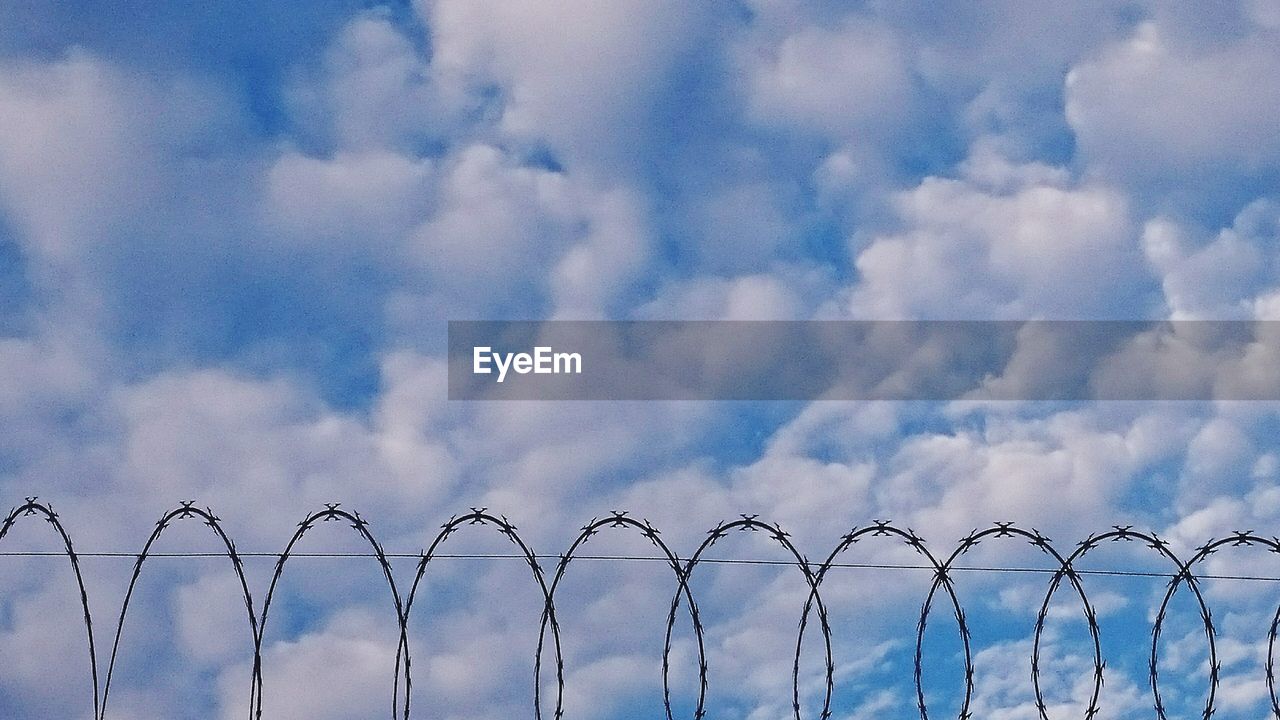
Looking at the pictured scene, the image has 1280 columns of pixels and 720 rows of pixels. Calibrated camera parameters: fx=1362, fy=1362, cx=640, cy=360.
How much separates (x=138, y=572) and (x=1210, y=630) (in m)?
12.1

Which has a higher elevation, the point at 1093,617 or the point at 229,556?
the point at 229,556

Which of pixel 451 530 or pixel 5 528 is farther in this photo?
pixel 5 528

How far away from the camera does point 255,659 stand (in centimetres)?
1501

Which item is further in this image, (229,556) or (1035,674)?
(229,556)

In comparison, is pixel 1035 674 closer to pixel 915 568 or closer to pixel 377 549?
pixel 915 568

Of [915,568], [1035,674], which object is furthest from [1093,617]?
[915,568]

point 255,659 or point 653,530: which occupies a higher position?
point 653,530

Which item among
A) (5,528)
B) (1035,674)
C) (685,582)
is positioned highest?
(5,528)

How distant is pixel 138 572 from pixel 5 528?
1.95m

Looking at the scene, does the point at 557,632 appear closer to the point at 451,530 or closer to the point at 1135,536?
the point at 451,530

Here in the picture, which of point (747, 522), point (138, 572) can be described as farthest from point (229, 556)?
point (747, 522)

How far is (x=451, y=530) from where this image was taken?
15008 mm

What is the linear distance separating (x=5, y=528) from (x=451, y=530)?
226 inches

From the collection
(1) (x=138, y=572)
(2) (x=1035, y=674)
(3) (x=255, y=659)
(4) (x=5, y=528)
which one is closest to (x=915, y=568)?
(2) (x=1035, y=674)
